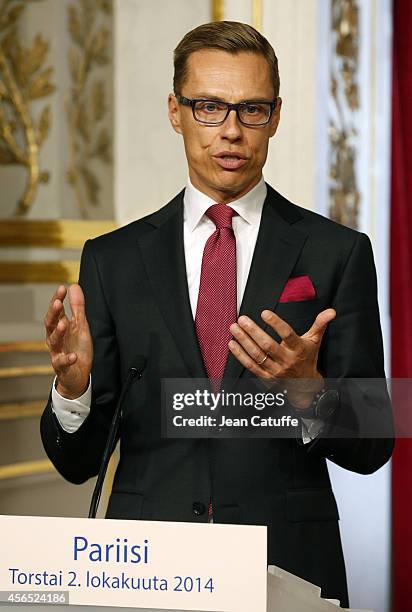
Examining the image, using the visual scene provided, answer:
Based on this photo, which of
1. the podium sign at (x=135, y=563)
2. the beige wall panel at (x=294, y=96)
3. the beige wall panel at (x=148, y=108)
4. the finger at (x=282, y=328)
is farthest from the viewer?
the beige wall panel at (x=148, y=108)

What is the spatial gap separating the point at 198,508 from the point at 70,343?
253 mm

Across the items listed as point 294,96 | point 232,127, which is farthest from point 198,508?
point 294,96

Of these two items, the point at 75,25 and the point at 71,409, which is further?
the point at 75,25

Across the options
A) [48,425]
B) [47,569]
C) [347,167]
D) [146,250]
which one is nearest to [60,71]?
[347,167]

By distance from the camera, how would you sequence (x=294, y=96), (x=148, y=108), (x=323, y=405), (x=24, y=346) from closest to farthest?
1. (x=323, y=405)
2. (x=294, y=96)
3. (x=148, y=108)
4. (x=24, y=346)

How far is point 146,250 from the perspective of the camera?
1.22 m

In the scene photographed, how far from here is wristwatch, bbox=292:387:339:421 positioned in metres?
1.04

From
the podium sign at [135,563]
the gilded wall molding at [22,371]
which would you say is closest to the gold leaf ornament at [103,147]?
the gilded wall molding at [22,371]

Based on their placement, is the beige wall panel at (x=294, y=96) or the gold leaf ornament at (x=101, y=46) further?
the gold leaf ornament at (x=101, y=46)

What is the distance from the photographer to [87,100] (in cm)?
183

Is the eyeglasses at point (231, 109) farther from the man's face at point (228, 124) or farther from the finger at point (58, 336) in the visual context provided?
the finger at point (58, 336)

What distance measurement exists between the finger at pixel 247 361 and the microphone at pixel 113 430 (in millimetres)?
128

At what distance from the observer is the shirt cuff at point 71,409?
1092 millimetres

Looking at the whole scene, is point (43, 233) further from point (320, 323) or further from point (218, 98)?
point (320, 323)
